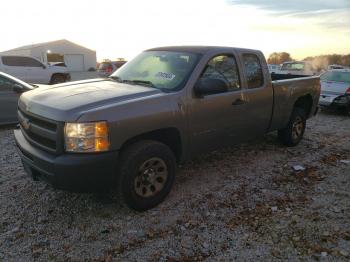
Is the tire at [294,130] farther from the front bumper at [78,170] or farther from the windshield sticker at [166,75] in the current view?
the front bumper at [78,170]

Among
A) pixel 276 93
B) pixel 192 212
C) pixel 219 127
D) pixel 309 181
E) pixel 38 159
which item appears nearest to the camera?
pixel 38 159

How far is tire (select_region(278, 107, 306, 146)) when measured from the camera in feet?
22.0

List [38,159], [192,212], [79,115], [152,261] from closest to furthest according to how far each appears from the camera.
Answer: [152,261], [79,115], [38,159], [192,212]

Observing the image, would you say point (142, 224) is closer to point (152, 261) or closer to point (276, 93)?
point (152, 261)

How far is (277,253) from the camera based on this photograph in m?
3.43

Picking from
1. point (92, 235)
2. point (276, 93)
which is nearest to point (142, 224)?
point (92, 235)

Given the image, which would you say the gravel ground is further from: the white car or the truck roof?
the white car

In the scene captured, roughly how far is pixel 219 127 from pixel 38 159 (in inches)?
91.1

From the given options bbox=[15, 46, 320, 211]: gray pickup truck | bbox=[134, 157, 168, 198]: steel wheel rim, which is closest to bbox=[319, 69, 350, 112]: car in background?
bbox=[15, 46, 320, 211]: gray pickup truck

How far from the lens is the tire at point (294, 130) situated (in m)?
6.70

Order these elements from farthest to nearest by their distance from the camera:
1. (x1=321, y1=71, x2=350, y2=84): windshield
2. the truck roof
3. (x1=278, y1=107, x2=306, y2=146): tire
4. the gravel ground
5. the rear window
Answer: the rear window < (x1=321, y1=71, x2=350, y2=84): windshield < (x1=278, y1=107, x2=306, y2=146): tire < the truck roof < the gravel ground

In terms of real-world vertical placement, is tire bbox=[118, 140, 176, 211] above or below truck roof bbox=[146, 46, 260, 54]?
below

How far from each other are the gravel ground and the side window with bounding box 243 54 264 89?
1.33 m

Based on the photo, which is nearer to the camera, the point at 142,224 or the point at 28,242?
the point at 28,242
